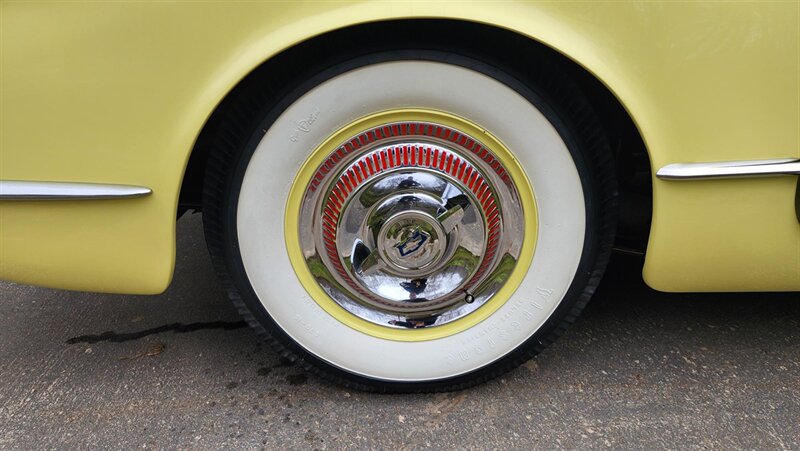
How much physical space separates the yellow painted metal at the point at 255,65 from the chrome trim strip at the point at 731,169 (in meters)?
0.02

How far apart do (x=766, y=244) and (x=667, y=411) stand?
0.46m

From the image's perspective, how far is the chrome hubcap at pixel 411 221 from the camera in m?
1.28

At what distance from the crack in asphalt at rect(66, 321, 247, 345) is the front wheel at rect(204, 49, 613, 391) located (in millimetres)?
408

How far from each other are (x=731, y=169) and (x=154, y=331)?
164 centimetres

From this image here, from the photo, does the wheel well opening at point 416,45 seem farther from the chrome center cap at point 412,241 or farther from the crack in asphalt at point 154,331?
the crack in asphalt at point 154,331

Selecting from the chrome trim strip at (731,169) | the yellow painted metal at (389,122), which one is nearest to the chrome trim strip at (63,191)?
the yellow painted metal at (389,122)

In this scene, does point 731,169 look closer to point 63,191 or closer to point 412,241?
point 412,241

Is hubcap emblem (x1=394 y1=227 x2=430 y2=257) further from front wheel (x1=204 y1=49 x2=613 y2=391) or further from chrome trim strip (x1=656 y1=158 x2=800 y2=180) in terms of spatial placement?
chrome trim strip (x1=656 y1=158 x2=800 y2=180)

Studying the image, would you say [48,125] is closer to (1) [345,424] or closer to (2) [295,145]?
(2) [295,145]

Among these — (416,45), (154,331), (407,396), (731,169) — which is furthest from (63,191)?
(731,169)

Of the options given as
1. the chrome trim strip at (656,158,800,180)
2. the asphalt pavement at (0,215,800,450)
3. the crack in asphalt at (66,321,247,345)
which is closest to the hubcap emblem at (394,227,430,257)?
the asphalt pavement at (0,215,800,450)

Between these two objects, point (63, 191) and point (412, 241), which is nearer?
point (63, 191)

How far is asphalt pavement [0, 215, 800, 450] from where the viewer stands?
51.9 inches

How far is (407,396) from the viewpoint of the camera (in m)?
1.45
